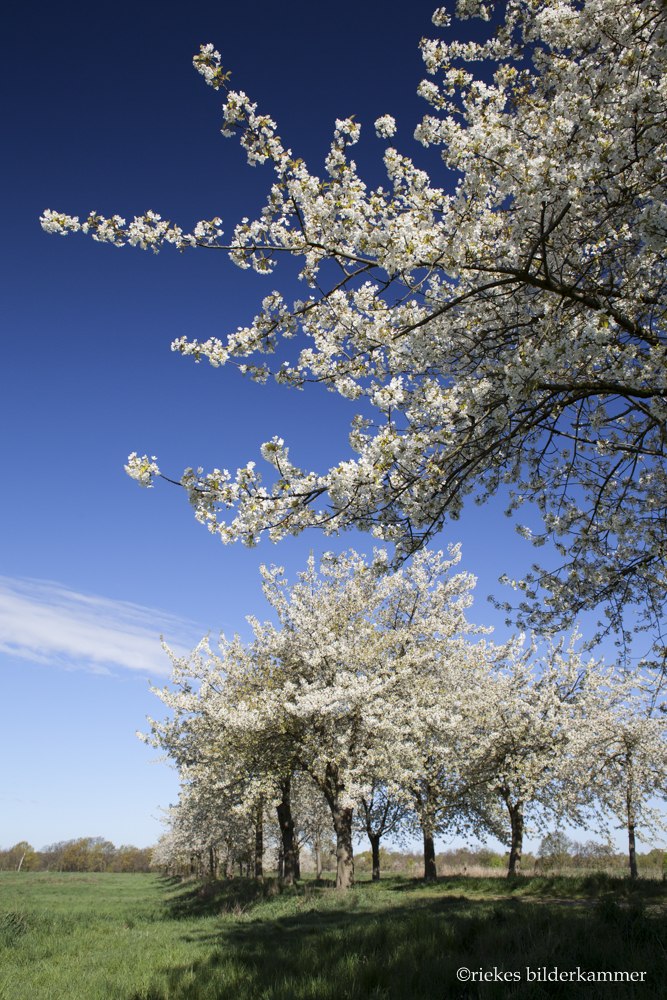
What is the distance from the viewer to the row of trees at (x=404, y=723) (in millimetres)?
15609

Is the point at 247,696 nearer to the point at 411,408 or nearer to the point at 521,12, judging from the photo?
the point at 411,408

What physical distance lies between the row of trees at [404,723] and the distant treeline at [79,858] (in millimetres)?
102646

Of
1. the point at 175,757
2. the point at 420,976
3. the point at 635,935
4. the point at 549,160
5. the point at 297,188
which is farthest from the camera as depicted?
the point at 175,757

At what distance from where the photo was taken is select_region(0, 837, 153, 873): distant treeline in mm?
97375

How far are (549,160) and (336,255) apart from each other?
6.69 ft

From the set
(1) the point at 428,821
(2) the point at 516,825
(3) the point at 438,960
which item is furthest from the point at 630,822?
(3) the point at 438,960

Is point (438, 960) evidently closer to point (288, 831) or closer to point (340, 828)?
point (340, 828)

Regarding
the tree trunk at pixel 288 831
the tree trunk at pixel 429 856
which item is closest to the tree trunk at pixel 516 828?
the tree trunk at pixel 429 856

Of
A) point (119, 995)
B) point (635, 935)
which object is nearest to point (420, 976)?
point (635, 935)

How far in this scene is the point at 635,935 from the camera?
5.41 meters

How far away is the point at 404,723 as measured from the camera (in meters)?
17.2

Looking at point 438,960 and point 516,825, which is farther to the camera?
point 516,825

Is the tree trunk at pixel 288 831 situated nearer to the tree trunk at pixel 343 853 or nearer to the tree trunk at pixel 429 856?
the tree trunk at pixel 343 853

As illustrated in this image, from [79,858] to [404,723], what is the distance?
4711 inches
